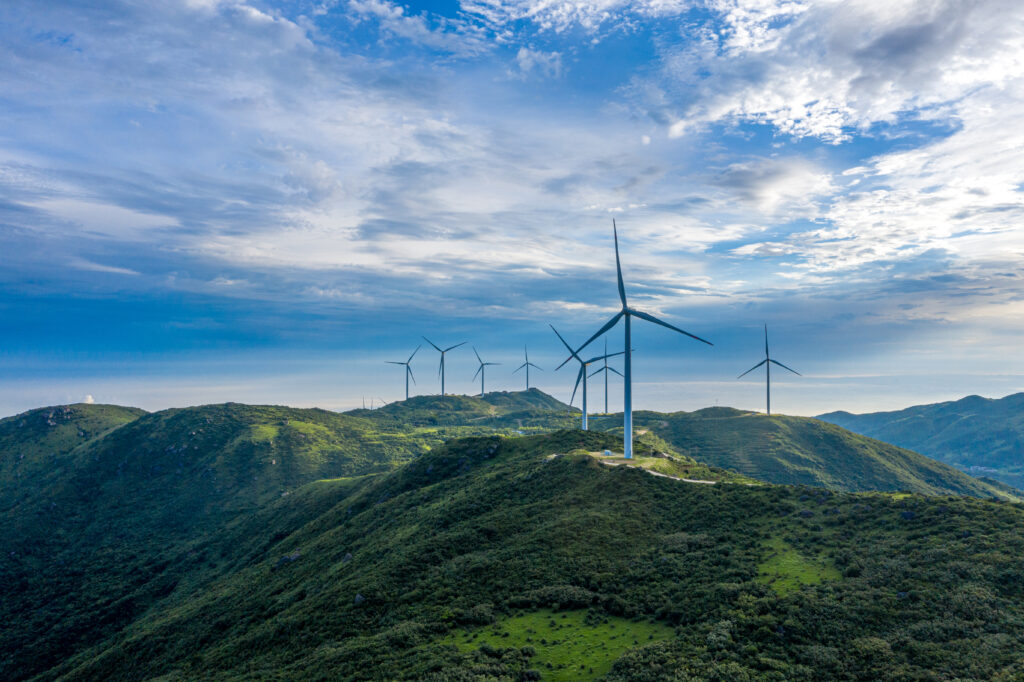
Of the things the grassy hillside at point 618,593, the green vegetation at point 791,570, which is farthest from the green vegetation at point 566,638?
the green vegetation at point 791,570

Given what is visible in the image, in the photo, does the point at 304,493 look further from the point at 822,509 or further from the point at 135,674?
the point at 822,509

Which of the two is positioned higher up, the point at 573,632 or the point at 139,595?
the point at 573,632

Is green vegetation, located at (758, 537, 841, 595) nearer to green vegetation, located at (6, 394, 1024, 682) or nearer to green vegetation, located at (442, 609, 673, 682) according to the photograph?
green vegetation, located at (6, 394, 1024, 682)

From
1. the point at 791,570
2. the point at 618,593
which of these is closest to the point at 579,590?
the point at 618,593

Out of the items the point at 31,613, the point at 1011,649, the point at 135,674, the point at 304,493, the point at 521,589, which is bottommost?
the point at 31,613

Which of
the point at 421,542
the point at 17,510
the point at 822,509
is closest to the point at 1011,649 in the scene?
the point at 822,509

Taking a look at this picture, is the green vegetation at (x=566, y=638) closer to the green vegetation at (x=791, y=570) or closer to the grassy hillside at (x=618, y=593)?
the grassy hillside at (x=618, y=593)
